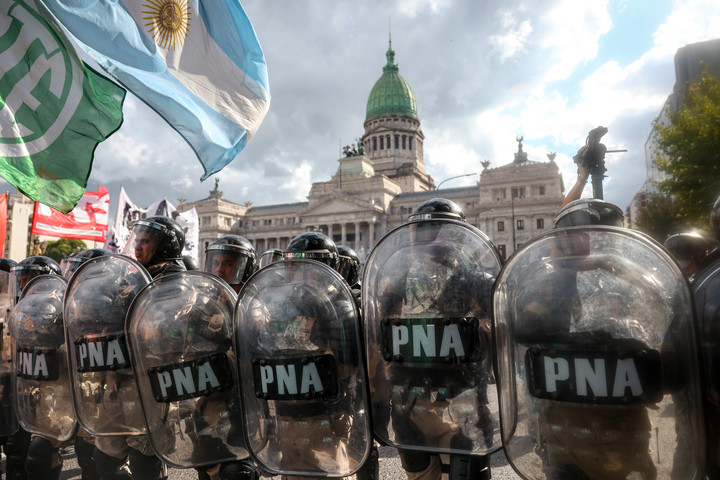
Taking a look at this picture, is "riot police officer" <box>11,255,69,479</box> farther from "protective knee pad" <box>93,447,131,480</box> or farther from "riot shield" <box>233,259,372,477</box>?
"riot shield" <box>233,259,372,477</box>

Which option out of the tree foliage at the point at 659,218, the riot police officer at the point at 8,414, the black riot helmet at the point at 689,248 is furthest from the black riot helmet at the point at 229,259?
the tree foliage at the point at 659,218

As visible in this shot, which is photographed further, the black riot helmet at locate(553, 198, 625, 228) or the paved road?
the paved road

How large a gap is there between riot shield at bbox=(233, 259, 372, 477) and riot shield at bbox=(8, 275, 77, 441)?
1634 mm

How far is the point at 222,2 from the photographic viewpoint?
420 centimetres

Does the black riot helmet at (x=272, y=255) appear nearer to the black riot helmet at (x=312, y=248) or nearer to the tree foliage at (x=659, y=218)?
the black riot helmet at (x=312, y=248)

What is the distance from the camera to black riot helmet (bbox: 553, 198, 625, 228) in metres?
1.93

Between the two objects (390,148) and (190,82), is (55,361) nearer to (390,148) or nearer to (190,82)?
(190,82)

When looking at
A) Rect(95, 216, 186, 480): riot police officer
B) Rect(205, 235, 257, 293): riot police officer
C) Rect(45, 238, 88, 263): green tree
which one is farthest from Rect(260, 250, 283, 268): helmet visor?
Rect(45, 238, 88, 263): green tree

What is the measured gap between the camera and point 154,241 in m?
3.53

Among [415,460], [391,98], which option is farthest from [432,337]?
[391,98]

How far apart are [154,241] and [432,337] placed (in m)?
2.51

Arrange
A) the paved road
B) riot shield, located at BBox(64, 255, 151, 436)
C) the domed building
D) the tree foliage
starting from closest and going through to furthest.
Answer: riot shield, located at BBox(64, 255, 151, 436) → the paved road → the tree foliage → the domed building

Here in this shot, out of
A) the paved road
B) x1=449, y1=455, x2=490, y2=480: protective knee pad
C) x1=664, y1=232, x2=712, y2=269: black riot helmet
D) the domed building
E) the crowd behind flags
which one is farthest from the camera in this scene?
the domed building

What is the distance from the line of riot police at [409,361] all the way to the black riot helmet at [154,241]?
0.68 m
